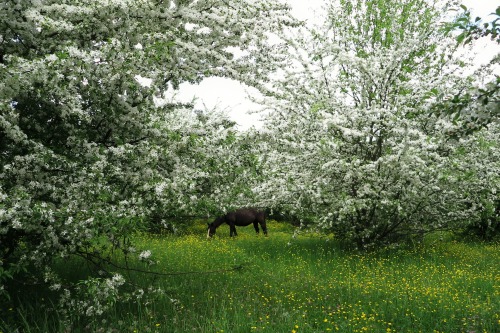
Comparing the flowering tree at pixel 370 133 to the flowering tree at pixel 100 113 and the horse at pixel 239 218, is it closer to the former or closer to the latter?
the flowering tree at pixel 100 113

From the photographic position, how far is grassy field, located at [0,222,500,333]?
5539 millimetres

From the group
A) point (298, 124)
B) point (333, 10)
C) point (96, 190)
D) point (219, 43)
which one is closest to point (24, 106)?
point (96, 190)

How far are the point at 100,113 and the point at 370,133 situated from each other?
6.47 m

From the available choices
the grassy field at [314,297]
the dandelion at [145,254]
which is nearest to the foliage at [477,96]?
the grassy field at [314,297]

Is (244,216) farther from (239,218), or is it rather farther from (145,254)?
(145,254)

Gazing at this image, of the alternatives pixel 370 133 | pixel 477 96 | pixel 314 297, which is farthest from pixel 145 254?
pixel 370 133

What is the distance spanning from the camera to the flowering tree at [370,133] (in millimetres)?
9516

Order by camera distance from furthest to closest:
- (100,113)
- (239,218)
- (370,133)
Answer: (239,218) < (370,133) < (100,113)

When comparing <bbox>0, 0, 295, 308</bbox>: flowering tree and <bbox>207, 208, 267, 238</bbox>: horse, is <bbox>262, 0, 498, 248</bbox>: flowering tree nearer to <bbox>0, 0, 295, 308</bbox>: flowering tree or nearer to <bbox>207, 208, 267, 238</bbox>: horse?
<bbox>0, 0, 295, 308</bbox>: flowering tree

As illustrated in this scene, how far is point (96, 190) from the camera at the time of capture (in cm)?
517

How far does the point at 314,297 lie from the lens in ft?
23.1

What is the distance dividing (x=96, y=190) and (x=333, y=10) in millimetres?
9512

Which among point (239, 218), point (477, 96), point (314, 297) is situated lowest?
point (314, 297)

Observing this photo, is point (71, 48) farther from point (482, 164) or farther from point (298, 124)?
point (482, 164)
